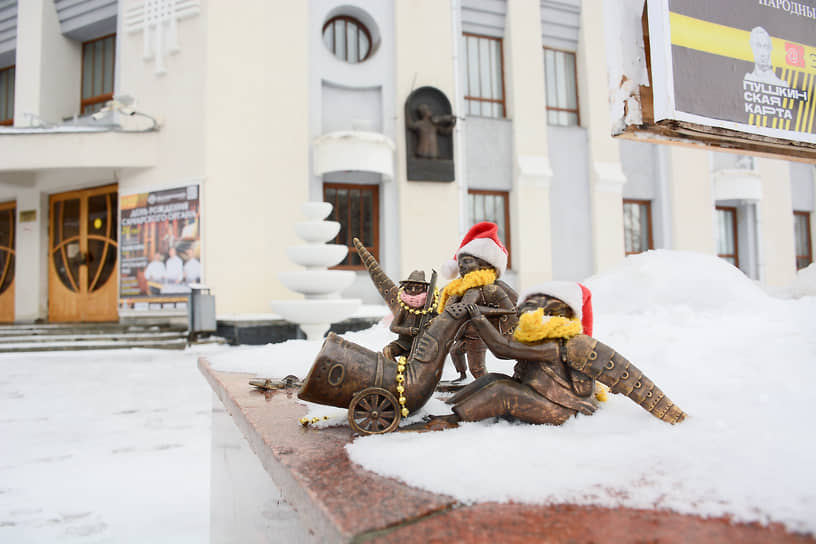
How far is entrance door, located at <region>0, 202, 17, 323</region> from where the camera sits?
10812mm

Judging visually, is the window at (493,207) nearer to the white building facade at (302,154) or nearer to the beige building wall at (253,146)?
the white building facade at (302,154)

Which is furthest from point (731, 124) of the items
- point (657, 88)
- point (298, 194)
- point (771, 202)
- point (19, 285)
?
point (19, 285)

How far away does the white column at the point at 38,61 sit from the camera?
10.1m

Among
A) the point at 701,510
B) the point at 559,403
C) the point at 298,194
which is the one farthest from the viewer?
the point at 298,194

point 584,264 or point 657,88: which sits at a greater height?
point 657,88

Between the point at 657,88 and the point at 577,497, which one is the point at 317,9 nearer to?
the point at 657,88

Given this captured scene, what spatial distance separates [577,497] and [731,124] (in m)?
3.42

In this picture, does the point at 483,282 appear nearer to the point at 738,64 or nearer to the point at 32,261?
the point at 738,64

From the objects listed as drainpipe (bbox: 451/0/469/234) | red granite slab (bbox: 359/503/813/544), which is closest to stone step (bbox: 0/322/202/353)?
drainpipe (bbox: 451/0/469/234)

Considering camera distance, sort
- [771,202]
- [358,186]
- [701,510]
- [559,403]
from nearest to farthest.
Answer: [701,510] → [559,403] → [358,186] → [771,202]

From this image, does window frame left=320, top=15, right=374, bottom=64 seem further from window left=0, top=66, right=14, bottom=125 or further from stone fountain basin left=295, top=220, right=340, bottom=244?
window left=0, top=66, right=14, bottom=125

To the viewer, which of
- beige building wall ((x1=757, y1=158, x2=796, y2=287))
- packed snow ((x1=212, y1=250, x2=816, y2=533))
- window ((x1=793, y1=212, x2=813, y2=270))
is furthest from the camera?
window ((x1=793, y1=212, x2=813, y2=270))

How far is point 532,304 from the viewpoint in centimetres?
145

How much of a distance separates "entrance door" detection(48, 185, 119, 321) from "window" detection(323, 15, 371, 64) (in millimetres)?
5067
